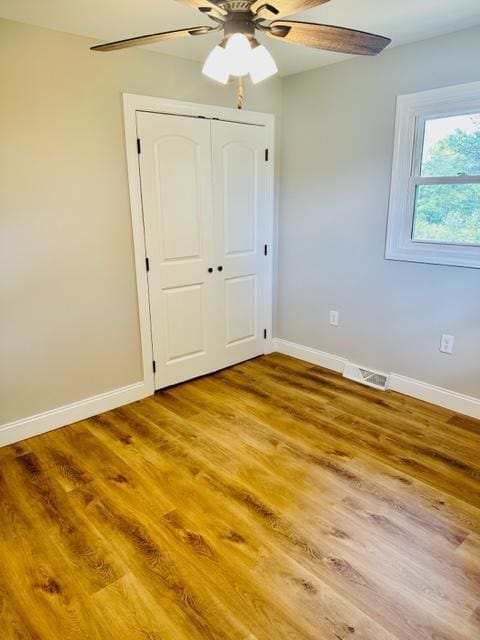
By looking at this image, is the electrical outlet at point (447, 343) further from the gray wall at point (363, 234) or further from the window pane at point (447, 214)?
the window pane at point (447, 214)

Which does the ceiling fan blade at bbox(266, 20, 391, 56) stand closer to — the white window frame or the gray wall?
the white window frame

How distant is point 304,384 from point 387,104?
212 centimetres

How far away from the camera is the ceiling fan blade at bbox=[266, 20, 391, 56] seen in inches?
58.9

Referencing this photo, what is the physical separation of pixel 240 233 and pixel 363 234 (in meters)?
0.99

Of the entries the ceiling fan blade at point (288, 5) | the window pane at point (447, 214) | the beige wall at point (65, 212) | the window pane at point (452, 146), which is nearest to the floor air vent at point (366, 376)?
the window pane at point (447, 214)

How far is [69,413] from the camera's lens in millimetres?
2799

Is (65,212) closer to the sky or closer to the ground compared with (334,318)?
closer to the sky

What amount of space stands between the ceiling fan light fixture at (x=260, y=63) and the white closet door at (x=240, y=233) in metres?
1.52

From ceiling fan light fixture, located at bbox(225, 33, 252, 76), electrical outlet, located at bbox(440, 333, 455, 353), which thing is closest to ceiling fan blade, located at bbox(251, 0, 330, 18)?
ceiling fan light fixture, located at bbox(225, 33, 252, 76)

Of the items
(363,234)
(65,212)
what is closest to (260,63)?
(65,212)

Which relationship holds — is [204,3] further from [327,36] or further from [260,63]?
[327,36]

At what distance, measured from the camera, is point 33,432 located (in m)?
2.66

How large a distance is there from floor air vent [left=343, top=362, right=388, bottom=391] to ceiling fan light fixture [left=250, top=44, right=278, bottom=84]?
2357mm

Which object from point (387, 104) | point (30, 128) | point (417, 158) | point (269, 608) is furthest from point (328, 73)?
point (269, 608)
